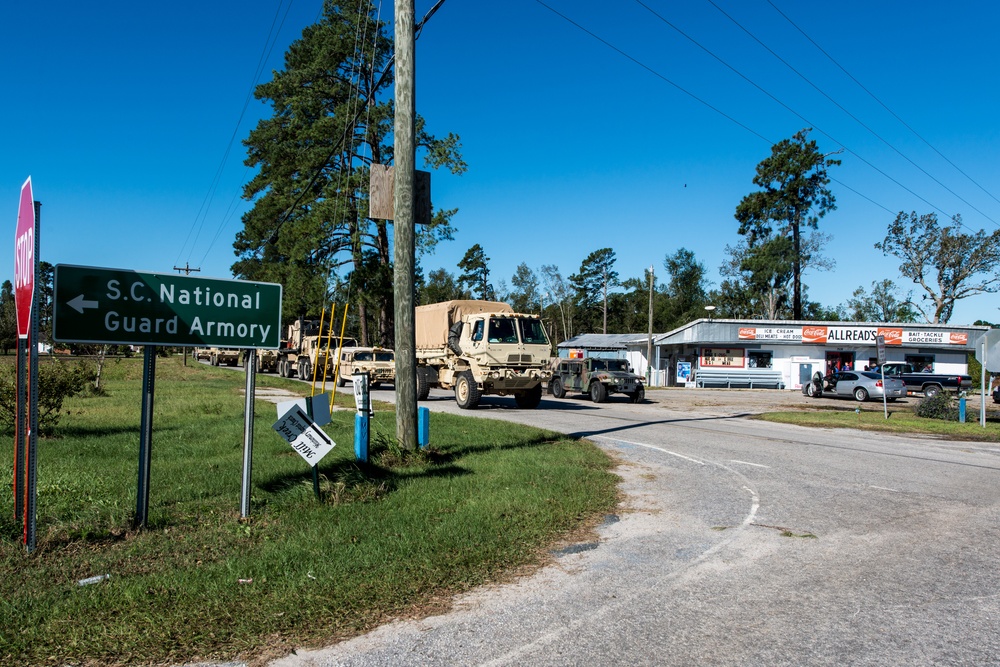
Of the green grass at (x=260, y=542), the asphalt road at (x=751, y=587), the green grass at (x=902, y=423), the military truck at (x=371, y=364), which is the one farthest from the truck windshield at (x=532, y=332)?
the military truck at (x=371, y=364)

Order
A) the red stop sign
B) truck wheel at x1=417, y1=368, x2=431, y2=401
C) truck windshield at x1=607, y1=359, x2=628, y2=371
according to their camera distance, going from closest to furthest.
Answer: the red stop sign < truck wheel at x1=417, y1=368, x2=431, y2=401 < truck windshield at x1=607, y1=359, x2=628, y2=371

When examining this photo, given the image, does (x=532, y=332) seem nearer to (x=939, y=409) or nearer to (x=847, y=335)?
(x=939, y=409)

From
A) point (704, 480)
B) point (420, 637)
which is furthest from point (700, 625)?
point (704, 480)

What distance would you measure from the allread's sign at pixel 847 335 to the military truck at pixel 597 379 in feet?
70.4

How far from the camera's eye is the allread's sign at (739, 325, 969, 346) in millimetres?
45844

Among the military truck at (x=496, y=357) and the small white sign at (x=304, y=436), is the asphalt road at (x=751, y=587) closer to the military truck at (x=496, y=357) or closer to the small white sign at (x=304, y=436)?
the small white sign at (x=304, y=436)

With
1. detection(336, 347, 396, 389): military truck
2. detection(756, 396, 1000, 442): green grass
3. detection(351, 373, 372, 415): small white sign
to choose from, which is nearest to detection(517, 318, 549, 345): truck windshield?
detection(756, 396, 1000, 442): green grass

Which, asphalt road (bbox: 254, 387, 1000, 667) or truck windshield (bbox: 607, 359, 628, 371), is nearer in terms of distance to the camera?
asphalt road (bbox: 254, 387, 1000, 667)

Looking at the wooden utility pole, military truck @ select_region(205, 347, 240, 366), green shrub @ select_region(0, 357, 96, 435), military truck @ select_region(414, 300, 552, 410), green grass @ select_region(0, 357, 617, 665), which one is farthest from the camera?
military truck @ select_region(205, 347, 240, 366)

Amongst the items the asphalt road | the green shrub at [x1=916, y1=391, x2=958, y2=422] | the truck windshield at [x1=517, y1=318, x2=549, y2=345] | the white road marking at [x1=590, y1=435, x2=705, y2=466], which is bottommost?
the asphalt road

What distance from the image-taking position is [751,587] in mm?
5137

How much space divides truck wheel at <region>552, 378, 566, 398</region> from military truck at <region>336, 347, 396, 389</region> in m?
6.72

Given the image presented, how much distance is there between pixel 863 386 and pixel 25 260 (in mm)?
36186

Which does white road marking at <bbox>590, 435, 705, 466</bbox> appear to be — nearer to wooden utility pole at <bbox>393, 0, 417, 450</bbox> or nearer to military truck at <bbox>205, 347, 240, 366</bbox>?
wooden utility pole at <bbox>393, 0, 417, 450</bbox>
